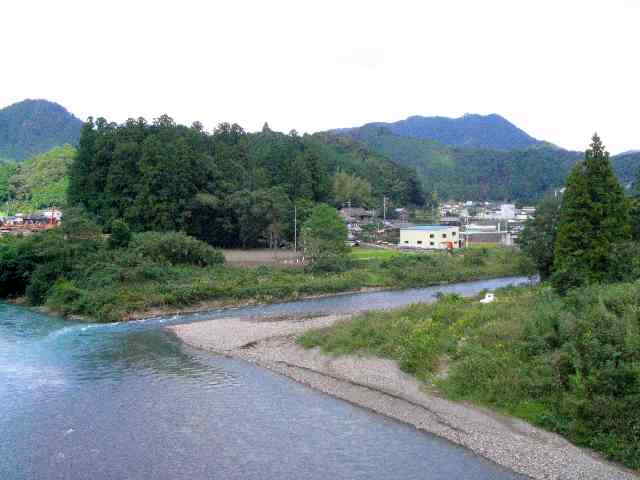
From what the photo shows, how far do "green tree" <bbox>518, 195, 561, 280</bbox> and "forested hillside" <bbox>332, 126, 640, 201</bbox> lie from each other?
8213 cm

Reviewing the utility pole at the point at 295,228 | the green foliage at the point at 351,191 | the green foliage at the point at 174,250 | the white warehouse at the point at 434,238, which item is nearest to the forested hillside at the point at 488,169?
the green foliage at the point at 351,191

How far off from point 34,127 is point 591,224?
5941 inches

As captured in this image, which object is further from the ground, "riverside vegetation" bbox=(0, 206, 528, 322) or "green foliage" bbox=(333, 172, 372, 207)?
"green foliage" bbox=(333, 172, 372, 207)

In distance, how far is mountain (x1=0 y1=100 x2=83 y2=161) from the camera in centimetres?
13362

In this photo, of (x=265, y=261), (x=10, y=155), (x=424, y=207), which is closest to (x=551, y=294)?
(x=265, y=261)

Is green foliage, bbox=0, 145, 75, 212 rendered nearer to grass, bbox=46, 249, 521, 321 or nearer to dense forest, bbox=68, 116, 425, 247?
dense forest, bbox=68, 116, 425, 247

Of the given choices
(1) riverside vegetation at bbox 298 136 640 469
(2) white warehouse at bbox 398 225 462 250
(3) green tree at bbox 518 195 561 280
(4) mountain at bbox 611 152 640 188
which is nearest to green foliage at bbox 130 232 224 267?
(1) riverside vegetation at bbox 298 136 640 469

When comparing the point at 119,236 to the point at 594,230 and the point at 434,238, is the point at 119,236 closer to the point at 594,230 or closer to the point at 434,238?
the point at 594,230

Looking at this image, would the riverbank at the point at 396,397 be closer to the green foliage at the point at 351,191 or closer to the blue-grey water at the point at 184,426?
the blue-grey water at the point at 184,426

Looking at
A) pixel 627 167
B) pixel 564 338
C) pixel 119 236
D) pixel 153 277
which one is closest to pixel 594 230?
pixel 564 338

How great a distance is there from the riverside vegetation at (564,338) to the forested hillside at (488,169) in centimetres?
8790

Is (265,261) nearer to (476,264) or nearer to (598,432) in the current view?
(476,264)

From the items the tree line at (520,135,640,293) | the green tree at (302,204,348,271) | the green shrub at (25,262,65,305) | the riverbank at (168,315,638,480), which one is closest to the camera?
the riverbank at (168,315,638,480)

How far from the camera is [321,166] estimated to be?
5909cm
